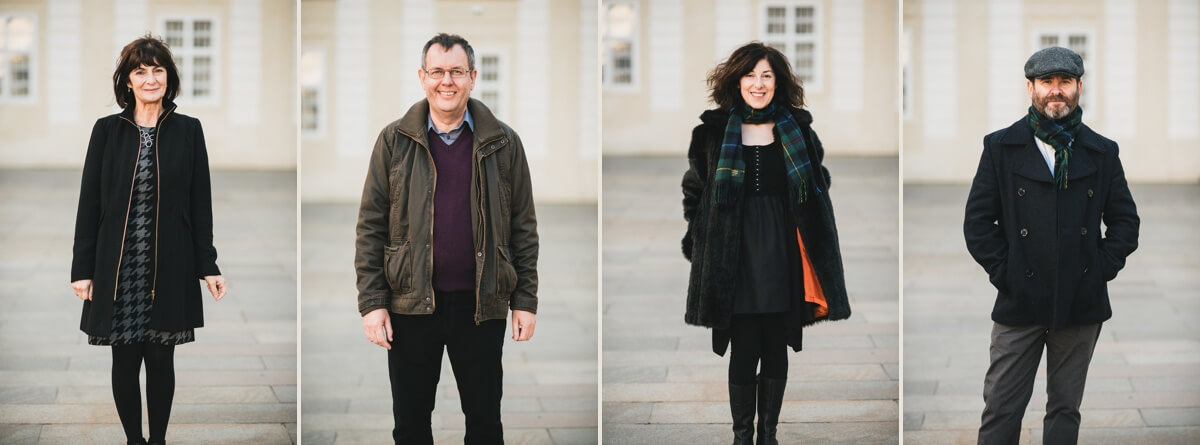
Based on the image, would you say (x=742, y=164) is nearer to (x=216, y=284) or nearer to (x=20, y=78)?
(x=216, y=284)

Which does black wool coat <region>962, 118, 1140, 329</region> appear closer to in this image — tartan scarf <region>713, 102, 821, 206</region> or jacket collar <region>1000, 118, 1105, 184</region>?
jacket collar <region>1000, 118, 1105, 184</region>

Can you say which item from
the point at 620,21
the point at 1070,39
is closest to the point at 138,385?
the point at 620,21

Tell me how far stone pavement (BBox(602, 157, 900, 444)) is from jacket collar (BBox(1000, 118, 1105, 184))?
1.36 metres

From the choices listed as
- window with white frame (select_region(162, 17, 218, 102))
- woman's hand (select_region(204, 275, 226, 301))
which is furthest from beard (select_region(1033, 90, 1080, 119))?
window with white frame (select_region(162, 17, 218, 102))

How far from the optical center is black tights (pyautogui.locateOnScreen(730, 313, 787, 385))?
4.36 meters

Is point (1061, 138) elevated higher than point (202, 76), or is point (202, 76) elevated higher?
point (202, 76)

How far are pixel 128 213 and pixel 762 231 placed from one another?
6.74 feet

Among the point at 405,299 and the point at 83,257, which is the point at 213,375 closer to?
the point at 83,257

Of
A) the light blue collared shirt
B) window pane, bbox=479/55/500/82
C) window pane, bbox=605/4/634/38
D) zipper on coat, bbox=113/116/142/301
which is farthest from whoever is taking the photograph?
window pane, bbox=479/55/500/82

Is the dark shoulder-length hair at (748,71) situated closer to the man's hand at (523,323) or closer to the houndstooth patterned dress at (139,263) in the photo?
the man's hand at (523,323)

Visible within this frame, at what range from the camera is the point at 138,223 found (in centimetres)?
427

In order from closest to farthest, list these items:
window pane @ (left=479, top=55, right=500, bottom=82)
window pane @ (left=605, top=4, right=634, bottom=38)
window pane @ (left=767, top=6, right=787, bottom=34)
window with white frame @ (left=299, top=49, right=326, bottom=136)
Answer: window with white frame @ (left=299, top=49, right=326, bottom=136), window pane @ (left=605, top=4, right=634, bottom=38), window pane @ (left=767, top=6, right=787, bottom=34), window pane @ (left=479, top=55, right=500, bottom=82)

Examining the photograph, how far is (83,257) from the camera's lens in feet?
14.0

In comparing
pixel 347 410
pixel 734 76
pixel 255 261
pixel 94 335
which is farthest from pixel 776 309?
pixel 255 261
